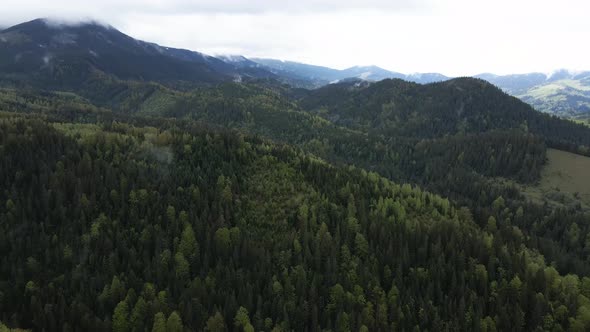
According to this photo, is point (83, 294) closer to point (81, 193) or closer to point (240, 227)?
point (81, 193)

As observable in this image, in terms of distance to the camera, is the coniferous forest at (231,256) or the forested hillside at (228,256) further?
the forested hillside at (228,256)

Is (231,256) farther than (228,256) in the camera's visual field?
No

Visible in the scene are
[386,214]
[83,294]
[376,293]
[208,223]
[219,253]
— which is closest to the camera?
[83,294]

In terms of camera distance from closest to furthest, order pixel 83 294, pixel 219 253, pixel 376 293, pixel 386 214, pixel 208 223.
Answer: pixel 83 294 < pixel 376 293 < pixel 219 253 < pixel 208 223 < pixel 386 214

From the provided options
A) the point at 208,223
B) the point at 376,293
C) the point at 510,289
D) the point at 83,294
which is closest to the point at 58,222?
the point at 83,294

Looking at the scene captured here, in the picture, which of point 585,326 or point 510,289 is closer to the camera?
point 585,326

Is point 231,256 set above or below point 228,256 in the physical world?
above

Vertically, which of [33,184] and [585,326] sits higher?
[33,184]

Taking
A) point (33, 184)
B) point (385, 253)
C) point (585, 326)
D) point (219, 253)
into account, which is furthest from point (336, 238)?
point (33, 184)

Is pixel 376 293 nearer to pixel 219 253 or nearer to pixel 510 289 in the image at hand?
pixel 510 289

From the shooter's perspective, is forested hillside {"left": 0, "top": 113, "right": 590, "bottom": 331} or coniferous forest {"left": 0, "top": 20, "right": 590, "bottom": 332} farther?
forested hillside {"left": 0, "top": 113, "right": 590, "bottom": 331}
